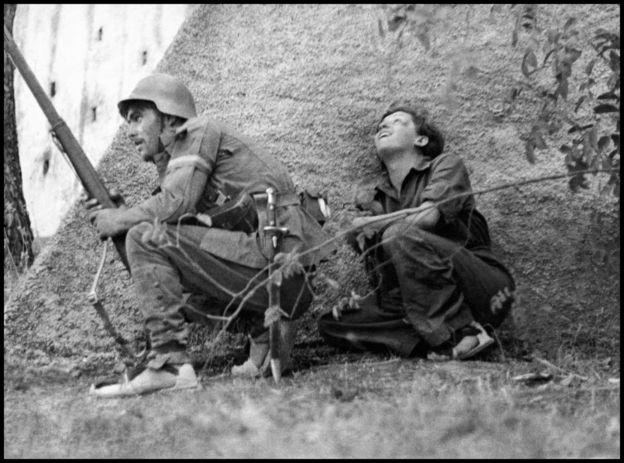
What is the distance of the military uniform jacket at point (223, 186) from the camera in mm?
6453

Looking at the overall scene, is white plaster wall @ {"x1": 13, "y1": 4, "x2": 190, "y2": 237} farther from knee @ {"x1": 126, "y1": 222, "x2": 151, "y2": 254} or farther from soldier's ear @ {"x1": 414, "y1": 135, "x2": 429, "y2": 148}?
knee @ {"x1": 126, "y1": 222, "x2": 151, "y2": 254}

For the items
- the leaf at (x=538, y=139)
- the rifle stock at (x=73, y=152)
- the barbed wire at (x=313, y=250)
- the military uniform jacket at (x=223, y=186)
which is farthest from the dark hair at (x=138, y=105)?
the leaf at (x=538, y=139)

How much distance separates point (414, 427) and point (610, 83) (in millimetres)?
2366

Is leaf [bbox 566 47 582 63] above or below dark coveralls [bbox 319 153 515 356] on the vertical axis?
above

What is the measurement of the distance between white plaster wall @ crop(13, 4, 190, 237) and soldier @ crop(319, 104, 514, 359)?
23.3 ft

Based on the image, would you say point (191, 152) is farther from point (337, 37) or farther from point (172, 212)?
point (337, 37)

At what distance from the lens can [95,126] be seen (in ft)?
47.3

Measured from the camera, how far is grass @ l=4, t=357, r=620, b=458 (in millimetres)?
5020

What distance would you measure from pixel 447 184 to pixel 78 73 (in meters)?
8.75

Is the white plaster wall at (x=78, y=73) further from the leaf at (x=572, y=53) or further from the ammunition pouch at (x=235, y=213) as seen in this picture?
the leaf at (x=572, y=53)

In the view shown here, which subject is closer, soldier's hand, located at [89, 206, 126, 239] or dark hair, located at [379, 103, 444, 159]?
soldier's hand, located at [89, 206, 126, 239]

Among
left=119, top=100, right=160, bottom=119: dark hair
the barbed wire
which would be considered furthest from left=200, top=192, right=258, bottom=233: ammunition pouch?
left=119, top=100, right=160, bottom=119: dark hair

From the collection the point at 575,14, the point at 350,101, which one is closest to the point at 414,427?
the point at 350,101

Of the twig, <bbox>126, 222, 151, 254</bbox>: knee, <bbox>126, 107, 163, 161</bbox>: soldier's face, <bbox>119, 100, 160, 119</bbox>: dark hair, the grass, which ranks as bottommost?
the twig
